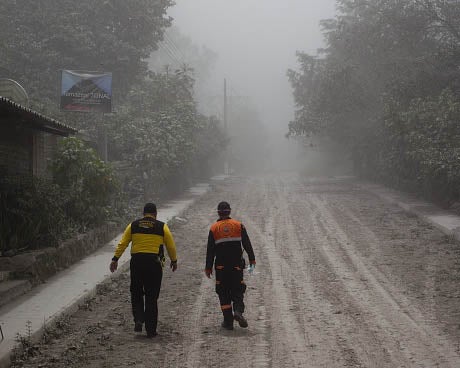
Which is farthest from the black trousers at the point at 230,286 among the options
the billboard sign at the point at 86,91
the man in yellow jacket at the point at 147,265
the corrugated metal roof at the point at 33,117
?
the billboard sign at the point at 86,91

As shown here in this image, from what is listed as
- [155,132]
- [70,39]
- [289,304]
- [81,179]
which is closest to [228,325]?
[289,304]

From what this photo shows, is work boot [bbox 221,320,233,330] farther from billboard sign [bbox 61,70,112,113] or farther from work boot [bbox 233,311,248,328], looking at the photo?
billboard sign [bbox 61,70,112,113]

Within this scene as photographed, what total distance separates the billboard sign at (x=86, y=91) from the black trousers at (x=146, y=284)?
11.6 m

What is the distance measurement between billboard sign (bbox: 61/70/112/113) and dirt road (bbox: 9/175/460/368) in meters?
4.78

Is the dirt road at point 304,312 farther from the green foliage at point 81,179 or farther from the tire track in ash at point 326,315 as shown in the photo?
the green foliage at point 81,179

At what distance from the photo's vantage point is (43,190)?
43.1 feet

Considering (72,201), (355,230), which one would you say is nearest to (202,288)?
(72,201)

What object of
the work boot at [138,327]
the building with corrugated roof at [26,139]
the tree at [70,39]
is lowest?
the work boot at [138,327]

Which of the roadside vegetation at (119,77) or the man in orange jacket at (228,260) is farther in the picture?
the roadside vegetation at (119,77)

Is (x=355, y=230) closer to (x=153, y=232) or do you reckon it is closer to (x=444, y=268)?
(x=444, y=268)

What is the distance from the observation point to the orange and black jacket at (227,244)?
8.90 meters

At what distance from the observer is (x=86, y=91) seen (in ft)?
63.2

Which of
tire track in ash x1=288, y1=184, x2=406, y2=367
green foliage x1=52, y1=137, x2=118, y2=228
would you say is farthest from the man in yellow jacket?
green foliage x1=52, y1=137, x2=118, y2=228

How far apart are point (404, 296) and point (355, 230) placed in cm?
846
